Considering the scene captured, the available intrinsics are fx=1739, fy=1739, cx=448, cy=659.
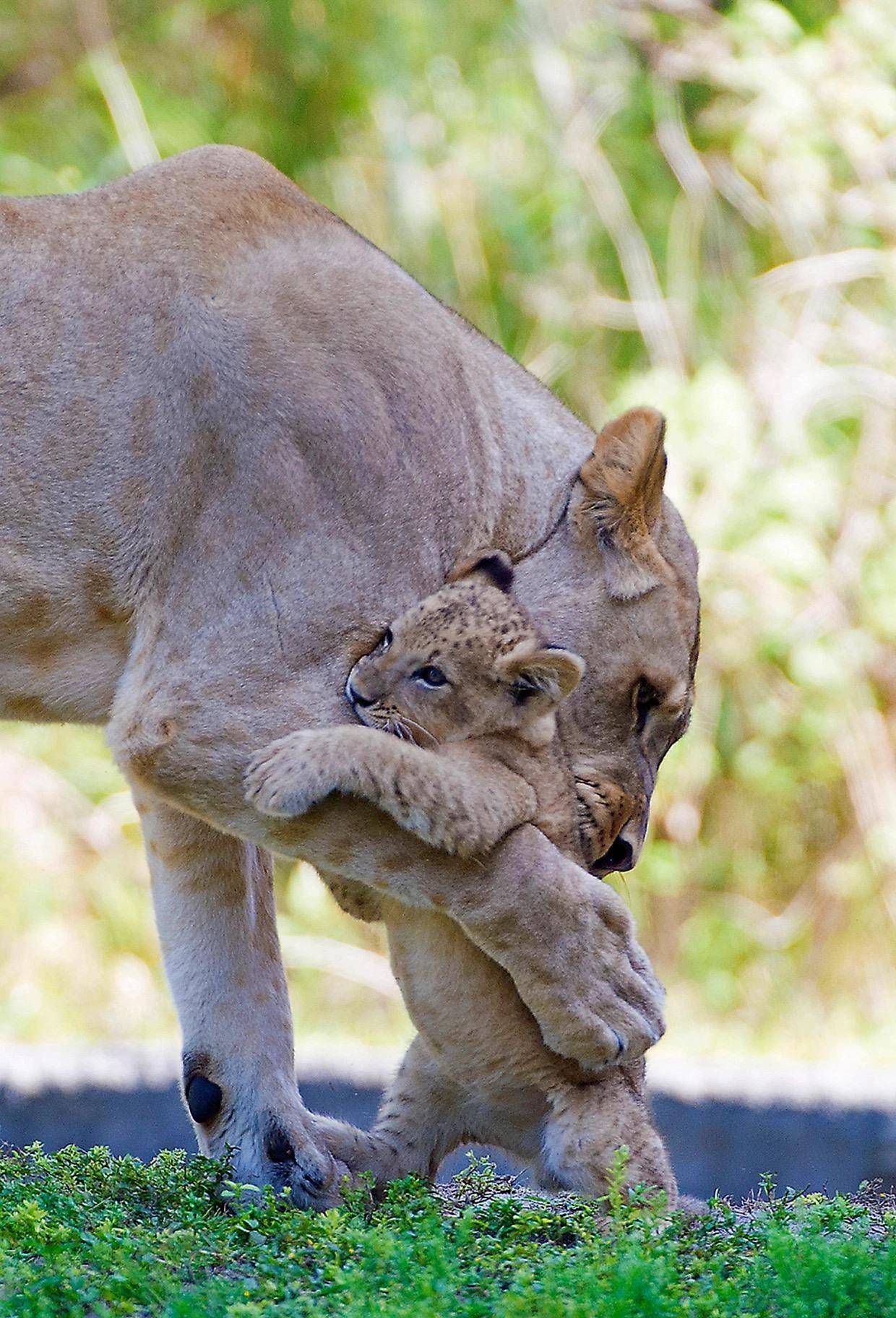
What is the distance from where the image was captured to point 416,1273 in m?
3.01

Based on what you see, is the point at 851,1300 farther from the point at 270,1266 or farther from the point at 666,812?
the point at 666,812

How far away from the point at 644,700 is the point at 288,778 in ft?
3.16

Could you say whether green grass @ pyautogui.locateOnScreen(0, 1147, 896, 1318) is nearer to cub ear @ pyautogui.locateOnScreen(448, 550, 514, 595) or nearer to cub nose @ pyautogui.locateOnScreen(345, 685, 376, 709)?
cub nose @ pyautogui.locateOnScreen(345, 685, 376, 709)

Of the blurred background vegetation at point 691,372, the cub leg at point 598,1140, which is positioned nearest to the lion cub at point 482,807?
the cub leg at point 598,1140

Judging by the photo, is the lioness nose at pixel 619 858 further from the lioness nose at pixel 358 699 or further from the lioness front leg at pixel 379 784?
the lioness nose at pixel 358 699

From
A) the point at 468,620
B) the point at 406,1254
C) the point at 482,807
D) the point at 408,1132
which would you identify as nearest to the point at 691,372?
the point at 468,620

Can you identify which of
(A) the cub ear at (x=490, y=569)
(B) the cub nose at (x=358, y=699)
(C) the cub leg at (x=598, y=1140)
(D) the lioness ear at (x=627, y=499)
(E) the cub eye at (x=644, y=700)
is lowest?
(C) the cub leg at (x=598, y=1140)

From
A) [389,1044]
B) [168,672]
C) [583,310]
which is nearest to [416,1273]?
[168,672]

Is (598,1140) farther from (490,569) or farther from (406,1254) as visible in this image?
(490,569)

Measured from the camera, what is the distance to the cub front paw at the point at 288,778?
359 centimetres

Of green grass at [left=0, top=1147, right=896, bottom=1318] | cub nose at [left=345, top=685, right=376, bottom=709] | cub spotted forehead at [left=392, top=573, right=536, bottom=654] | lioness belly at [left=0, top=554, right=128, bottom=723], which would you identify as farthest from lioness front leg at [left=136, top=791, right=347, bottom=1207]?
cub spotted forehead at [left=392, top=573, right=536, bottom=654]

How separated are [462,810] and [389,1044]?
16.2 ft

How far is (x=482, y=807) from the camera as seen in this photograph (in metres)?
3.72

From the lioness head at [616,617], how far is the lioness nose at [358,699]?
1.67 feet
